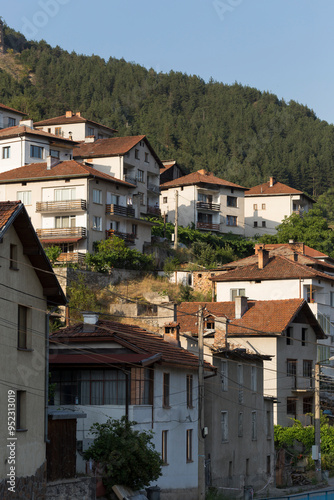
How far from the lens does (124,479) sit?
32.0 meters

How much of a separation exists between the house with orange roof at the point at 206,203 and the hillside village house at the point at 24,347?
7212 centimetres

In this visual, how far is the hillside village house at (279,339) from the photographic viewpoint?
55.9 meters

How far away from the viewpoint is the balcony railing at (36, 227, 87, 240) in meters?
73.6

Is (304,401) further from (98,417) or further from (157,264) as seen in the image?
(98,417)


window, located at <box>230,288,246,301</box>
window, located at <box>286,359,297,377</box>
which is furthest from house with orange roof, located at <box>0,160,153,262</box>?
window, located at <box>286,359,297,377</box>

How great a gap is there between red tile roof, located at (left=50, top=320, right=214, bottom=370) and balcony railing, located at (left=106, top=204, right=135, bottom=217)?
36945 mm

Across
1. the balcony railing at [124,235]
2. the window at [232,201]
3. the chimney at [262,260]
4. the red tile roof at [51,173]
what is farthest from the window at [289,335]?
the window at [232,201]

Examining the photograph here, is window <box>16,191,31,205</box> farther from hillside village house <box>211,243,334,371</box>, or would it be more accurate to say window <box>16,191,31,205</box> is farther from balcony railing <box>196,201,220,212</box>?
balcony railing <box>196,201,220,212</box>

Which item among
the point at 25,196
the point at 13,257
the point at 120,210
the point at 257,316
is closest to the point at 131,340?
the point at 13,257

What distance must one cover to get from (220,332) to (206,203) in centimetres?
5486

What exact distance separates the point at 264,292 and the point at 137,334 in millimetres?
29937

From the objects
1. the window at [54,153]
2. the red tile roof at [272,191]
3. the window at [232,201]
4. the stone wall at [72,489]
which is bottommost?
the stone wall at [72,489]

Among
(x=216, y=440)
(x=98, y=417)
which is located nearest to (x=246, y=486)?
(x=216, y=440)

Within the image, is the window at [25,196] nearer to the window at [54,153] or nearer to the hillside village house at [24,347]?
the window at [54,153]
